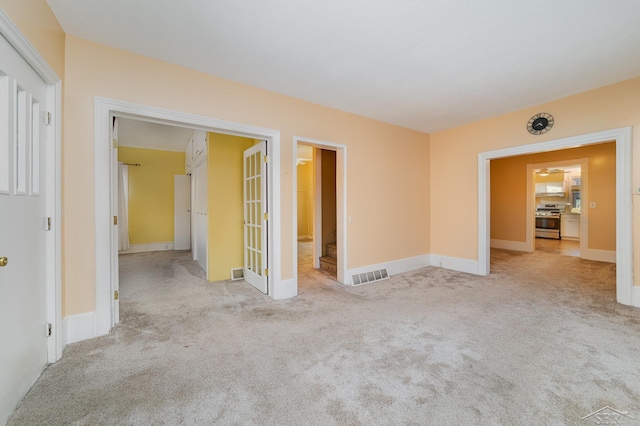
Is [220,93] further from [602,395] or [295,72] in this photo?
[602,395]

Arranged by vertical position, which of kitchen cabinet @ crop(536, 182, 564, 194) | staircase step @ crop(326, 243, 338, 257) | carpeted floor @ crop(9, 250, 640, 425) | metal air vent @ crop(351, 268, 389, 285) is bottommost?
carpeted floor @ crop(9, 250, 640, 425)

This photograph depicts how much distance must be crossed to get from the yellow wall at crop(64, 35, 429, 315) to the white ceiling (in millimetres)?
162

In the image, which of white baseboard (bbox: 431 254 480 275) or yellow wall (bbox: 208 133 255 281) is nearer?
yellow wall (bbox: 208 133 255 281)

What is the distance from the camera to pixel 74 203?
2205 millimetres

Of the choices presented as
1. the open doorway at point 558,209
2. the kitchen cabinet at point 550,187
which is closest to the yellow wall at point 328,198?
the open doorway at point 558,209

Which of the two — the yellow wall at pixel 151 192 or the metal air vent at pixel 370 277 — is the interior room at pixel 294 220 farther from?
the yellow wall at pixel 151 192

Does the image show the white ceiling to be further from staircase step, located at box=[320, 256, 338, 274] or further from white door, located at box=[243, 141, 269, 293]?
staircase step, located at box=[320, 256, 338, 274]

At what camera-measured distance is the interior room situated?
61.2 inches

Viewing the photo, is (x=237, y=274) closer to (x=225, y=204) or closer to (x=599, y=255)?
(x=225, y=204)

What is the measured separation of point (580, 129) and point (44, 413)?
18.6 feet

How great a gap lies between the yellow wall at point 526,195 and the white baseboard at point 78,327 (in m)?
8.36

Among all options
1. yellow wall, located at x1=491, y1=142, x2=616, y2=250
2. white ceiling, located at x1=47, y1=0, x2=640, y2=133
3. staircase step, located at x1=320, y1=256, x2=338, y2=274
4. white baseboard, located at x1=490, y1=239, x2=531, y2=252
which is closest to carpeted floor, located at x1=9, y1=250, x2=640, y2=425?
staircase step, located at x1=320, y1=256, x2=338, y2=274

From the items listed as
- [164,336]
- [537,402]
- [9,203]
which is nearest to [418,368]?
[537,402]

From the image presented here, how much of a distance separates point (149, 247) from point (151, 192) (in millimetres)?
1423
